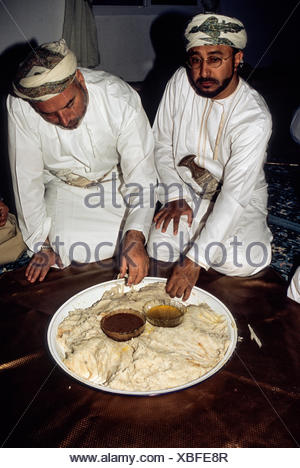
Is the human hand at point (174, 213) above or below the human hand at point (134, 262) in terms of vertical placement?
below

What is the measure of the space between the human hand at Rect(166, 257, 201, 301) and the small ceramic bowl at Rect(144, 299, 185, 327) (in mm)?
93

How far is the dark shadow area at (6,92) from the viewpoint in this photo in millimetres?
4012

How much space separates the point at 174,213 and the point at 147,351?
1295mm

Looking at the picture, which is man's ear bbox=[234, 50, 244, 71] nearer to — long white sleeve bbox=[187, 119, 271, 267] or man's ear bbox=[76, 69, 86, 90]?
long white sleeve bbox=[187, 119, 271, 267]

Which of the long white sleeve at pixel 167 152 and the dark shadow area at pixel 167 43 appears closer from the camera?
the long white sleeve at pixel 167 152

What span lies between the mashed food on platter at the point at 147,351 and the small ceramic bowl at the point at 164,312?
25mm

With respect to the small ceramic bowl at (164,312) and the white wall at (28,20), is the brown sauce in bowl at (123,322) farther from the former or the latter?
the white wall at (28,20)

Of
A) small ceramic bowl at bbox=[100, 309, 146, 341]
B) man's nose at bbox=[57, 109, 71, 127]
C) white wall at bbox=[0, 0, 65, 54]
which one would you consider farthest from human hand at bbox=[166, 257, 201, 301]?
white wall at bbox=[0, 0, 65, 54]

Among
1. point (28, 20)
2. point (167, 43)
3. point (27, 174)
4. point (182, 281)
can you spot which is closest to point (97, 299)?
point (182, 281)

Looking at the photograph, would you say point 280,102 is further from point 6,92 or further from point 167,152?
point 6,92

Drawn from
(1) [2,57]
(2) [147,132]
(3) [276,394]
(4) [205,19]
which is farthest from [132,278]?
(1) [2,57]

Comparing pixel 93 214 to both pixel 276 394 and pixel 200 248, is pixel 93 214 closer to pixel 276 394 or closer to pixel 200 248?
pixel 200 248

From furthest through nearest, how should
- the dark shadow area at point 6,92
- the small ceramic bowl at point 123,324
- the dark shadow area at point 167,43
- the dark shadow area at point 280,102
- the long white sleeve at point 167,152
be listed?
the dark shadow area at point 167,43, the dark shadow area at point 280,102, the dark shadow area at point 6,92, the long white sleeve at point 167,152, the small ceramic bowl at point 123,324

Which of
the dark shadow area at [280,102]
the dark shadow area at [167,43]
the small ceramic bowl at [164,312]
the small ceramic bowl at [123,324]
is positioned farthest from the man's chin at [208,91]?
the dark shadow area at [167,43]
